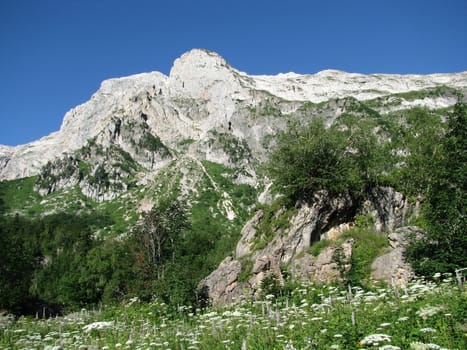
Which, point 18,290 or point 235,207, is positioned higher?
point 235,207

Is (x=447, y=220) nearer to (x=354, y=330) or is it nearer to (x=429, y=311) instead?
(x=429, y=311)

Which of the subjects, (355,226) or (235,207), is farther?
(235,207)

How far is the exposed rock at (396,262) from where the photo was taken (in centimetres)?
2201

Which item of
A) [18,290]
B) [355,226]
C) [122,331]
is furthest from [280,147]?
[18,290]

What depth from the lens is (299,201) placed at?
3284cm

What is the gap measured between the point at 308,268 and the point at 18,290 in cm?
4202

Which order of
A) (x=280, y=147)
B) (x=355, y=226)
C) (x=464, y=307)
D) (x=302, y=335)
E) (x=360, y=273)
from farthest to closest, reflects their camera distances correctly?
(x=280, y=147), (x=355, y=226), (x=360, y=273), (x=302, y=335), (x=464, y=307)

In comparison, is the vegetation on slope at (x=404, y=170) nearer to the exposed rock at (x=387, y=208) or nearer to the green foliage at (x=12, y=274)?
the exposed rock at (x=387, y=208)

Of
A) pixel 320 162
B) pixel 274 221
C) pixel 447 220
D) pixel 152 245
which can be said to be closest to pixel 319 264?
pixel 274 221

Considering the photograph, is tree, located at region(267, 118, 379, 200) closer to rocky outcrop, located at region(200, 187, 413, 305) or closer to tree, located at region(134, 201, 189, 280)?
rocky outcrop, located at region(200, 187, 413, 305)

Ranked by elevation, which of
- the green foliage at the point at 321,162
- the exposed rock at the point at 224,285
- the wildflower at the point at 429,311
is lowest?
the exposed rock at the point at 224,285

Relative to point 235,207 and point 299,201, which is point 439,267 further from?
point 235,207

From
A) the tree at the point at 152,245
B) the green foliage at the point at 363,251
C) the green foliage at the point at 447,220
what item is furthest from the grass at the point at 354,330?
the tree at the point at 152,245

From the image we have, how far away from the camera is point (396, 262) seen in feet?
75.6
